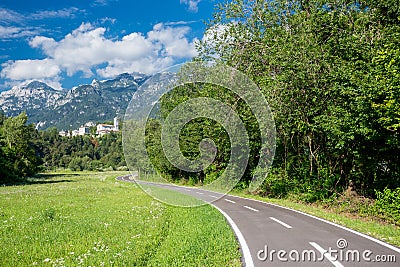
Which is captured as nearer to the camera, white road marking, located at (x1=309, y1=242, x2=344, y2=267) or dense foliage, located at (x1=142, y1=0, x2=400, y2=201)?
white road marking, located at (x1=309, y1=242, x2=344, y2=267)

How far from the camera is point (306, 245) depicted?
Answer: 29.3 ft

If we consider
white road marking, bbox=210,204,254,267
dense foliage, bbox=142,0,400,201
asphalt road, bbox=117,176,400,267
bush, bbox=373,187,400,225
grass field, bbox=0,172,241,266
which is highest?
dense foliage, bbox=142,0,400,201

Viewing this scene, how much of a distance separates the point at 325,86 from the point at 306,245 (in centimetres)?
1122

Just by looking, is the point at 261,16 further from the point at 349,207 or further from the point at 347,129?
the point at 349,207

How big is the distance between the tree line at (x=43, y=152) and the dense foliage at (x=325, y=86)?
48.2m

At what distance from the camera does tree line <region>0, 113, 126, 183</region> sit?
206 feet

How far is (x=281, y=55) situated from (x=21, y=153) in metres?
64.0

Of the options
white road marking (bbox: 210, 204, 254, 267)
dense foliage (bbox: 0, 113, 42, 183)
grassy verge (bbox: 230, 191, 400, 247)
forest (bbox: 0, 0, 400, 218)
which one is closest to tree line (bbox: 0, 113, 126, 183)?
dense foliage (bbox: 0, 113, 42, 183)

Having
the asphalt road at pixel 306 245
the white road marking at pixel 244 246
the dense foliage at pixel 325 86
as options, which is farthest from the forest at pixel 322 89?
the white road marking at pixel 244 246

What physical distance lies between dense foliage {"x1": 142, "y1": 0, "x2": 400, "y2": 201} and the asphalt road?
528 cm

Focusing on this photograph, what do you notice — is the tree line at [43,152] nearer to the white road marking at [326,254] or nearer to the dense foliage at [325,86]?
the dense foliage at [325,86]

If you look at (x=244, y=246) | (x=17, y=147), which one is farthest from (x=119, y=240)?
(x=17, y=147)

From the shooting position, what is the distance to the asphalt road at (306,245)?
7488 mm

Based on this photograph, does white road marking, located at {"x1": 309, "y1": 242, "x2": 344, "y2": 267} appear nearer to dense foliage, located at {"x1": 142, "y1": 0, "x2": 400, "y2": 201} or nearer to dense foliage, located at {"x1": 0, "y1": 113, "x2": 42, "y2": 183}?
dense foliage, located at {"x1": 142, "y1": 0, "x2": 400, "y2": 201}
